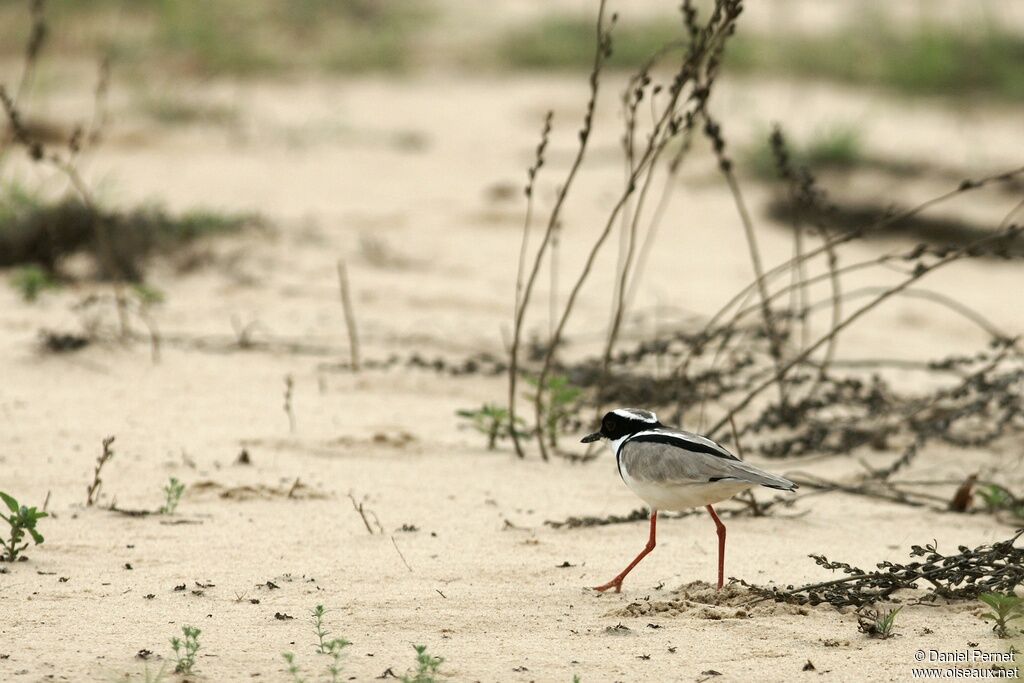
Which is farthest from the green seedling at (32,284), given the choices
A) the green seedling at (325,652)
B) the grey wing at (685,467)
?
the grey wing at (685,467)

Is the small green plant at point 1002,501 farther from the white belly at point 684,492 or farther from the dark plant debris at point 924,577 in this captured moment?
the white belly at point 684,492

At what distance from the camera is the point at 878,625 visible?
11.8 ft

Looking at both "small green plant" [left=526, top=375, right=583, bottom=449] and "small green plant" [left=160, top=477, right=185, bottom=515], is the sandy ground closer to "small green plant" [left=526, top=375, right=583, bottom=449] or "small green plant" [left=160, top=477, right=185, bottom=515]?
"small green plant" [left=160, top=477, right=185, bottom=515]

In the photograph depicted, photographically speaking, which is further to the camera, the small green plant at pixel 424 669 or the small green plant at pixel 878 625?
the small green plant at pixel 878 625

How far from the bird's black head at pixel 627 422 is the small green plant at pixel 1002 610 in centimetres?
102

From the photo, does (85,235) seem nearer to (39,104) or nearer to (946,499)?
(39,104)

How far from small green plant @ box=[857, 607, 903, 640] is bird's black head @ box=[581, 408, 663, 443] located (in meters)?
0.80

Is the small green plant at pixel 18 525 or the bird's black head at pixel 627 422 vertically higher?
the bird's black head at pixel 627 422

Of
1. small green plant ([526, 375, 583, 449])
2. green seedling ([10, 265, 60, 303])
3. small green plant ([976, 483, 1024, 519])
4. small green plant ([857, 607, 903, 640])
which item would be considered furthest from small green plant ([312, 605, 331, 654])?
green seedling ([10, 265, 60, 303])

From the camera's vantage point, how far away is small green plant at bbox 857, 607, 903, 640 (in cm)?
358

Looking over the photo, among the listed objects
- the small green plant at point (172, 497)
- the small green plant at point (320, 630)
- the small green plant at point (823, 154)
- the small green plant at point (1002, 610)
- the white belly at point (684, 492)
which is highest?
the small green plant at point (823, 154)

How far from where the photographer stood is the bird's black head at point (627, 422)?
406cm

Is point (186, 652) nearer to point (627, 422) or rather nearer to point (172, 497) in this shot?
point (172, 497)

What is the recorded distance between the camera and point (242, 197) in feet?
31.0
